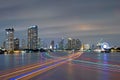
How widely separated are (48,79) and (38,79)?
57cm

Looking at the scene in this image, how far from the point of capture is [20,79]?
1814cm

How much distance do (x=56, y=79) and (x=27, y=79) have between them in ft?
5.43

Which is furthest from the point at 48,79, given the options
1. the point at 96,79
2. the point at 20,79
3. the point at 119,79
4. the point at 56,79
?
the point at 119,79

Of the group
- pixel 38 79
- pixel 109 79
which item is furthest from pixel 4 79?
pixel 109 79

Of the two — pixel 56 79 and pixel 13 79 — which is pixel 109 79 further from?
pixel 13 79

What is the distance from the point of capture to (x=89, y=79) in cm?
1820

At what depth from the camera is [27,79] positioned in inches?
712

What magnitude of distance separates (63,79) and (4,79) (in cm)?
337

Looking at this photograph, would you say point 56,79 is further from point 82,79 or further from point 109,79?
point 109,79

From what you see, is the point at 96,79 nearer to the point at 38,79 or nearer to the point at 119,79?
the point at 119,79

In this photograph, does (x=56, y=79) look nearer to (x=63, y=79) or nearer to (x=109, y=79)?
(x=63, y=79)

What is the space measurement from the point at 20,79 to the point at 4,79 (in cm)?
91

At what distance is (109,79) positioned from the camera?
18.3 m

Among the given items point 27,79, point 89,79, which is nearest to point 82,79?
point 89,79
